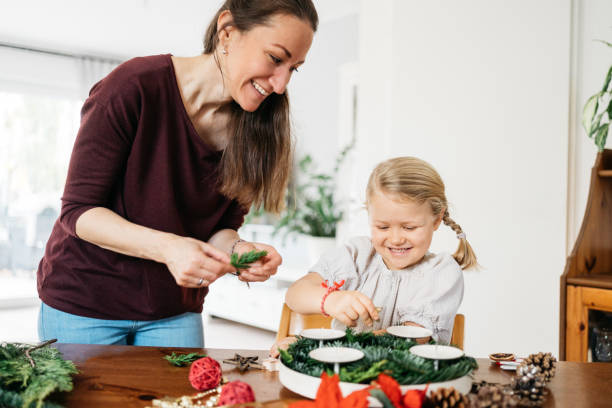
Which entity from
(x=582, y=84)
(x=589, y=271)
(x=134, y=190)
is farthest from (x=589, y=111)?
(x=134, y=190)

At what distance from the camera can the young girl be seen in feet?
4.73

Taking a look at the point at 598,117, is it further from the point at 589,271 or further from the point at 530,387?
the point at 530,387

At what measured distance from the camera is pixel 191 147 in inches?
56.7

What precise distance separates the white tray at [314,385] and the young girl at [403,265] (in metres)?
0.47

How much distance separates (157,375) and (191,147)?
62 centimetres

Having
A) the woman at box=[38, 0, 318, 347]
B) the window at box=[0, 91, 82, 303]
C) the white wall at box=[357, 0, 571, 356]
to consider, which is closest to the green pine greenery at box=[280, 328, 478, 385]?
the woman at box=[38, 0, 318, 347]

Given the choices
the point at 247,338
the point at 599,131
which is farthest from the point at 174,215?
the point at 247,338

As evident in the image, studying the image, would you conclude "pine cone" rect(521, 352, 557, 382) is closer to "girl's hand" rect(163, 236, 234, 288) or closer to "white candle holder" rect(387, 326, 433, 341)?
"white candle holder" rect(387, 326, 433, 341)

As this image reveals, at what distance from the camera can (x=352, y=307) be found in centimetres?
118

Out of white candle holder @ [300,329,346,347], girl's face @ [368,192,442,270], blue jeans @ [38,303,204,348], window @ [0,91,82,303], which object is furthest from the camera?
window @ [0,91,82,303]

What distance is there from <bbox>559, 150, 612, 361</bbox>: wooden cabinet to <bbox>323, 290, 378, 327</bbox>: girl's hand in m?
1.44

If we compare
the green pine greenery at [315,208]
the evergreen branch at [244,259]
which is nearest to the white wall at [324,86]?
the green pine greenery at [315,208]

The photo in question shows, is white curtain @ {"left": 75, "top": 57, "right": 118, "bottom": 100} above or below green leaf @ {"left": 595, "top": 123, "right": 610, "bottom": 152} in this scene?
above

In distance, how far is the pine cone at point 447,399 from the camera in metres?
0.80
